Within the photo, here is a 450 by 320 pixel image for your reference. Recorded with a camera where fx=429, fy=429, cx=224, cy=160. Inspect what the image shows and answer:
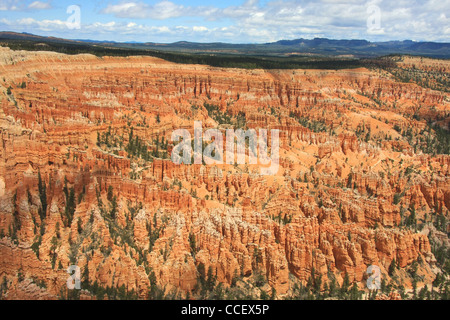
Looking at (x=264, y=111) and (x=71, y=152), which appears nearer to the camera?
(x=71, y=152)

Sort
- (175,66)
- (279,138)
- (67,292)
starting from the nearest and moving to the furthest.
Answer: (67,292)
(279,138)
(175,66)

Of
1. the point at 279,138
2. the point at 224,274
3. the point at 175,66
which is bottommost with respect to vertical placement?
the point at 224,274

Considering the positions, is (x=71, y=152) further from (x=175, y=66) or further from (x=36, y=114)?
(x=175, y=66)

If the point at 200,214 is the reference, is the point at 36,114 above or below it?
above
